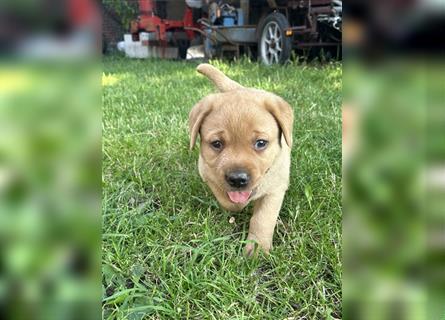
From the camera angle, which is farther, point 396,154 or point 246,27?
point 246,27

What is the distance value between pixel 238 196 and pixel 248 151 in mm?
184

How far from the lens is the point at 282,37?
5488 millimetres

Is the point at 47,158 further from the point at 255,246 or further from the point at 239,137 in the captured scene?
the point at 239,137

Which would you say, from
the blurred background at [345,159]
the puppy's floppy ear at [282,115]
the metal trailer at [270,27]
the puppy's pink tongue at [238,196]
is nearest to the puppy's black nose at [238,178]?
the puppy's pink tongue at [238,196]

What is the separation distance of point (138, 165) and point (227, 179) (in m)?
0.75

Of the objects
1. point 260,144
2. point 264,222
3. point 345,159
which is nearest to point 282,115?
point 260,144

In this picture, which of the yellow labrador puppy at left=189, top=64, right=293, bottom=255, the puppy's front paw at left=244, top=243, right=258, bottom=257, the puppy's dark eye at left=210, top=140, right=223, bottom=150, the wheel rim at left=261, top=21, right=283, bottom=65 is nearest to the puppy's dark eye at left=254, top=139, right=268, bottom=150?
the yellow labrador puppy at left=189, top=64, right=293, bottom=255

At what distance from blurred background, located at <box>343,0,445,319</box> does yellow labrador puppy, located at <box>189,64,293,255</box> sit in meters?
1.04

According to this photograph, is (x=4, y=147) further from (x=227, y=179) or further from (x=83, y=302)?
(x=227, y=179)

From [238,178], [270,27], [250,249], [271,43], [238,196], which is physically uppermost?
[270,27]

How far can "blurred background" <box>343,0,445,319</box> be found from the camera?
312mm

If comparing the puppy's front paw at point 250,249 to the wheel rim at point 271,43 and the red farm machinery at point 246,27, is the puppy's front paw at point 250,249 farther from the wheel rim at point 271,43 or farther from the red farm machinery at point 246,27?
the wheel rim at point 271,43

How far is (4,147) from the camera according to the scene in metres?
0.38

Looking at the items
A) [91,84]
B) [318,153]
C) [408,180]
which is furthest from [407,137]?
[318,153]
